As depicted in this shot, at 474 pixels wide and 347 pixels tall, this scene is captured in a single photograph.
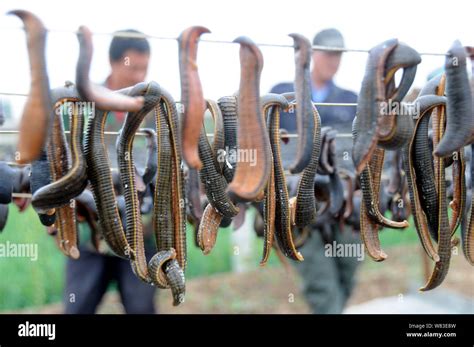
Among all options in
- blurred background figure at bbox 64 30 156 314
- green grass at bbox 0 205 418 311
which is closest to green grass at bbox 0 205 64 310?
green grass at bbox 0 205 418 311

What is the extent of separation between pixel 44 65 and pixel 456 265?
533 centimetres

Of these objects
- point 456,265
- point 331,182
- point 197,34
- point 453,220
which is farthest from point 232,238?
point 197,34

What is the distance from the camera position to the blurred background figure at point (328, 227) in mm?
2652

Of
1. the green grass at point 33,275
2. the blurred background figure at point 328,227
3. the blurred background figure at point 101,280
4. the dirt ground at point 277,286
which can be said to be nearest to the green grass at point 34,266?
the green grass at point 33,275

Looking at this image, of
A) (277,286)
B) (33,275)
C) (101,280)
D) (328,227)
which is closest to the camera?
(101,280)

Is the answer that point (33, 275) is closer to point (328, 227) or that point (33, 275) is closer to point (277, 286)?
point (277, 286)

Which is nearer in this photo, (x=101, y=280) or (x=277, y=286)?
(x=101, y=280)

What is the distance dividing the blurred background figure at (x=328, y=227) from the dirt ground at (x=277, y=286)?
1.69 metres

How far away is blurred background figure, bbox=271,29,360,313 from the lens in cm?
265

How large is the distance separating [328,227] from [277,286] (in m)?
2.71

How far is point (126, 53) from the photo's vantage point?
2.23 meters

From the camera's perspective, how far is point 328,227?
8.89ft

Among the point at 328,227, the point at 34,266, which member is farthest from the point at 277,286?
the point at 328,227

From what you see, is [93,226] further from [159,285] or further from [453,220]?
[453,220]
